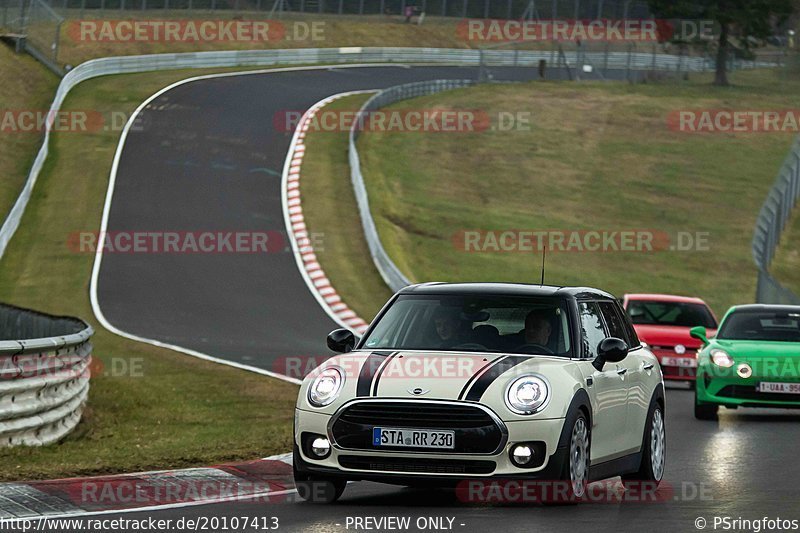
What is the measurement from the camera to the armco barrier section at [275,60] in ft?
142

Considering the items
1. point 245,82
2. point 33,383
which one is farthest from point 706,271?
point 33,383

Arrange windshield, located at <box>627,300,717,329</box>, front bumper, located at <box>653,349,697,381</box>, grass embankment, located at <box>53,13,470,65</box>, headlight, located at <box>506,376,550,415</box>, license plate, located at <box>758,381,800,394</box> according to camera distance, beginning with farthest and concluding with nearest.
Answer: grass embankment, located at <box>53,13,470,65</box> → windshield, located at <box>627,300,717,329</box> → front bumper, located at <box>653,349,697,381</box> → license plate, located at <box>758,381,800,394</box> → headlight, located at <box>506,376,550,415</box>

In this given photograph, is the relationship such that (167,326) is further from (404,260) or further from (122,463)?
(122,463)

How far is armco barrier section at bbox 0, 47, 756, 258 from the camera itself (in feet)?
142

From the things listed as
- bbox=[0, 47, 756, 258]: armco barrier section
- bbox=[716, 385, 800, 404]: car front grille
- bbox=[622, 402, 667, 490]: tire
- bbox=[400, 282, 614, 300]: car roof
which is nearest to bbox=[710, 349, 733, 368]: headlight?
bbox=[716, 385, 800, 404]: car front grille

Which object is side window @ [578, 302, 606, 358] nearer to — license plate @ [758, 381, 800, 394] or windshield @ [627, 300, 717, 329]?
license plate @ [758, 381, 800, 394]

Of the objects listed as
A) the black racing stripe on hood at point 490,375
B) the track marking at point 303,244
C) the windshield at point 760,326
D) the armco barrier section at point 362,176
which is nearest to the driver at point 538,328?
the black racing stripe on hood at point 490,375

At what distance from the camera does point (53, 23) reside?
57.2 metres

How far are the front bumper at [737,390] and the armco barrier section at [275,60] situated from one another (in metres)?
21.5

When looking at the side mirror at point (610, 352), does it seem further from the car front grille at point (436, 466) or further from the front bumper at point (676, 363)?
the front bumper at point (676, 363)

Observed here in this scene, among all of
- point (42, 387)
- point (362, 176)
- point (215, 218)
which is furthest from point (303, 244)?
point (42, 387)

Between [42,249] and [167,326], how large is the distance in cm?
870

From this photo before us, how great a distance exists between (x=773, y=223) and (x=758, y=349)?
1974 cm

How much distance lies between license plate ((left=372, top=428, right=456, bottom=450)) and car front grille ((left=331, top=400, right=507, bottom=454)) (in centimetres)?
2
